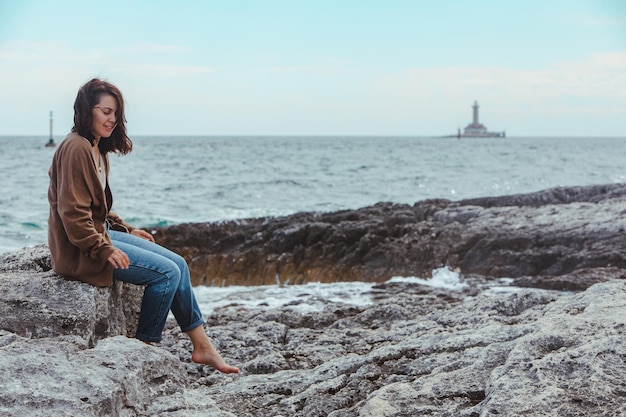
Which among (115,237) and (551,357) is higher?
(115,237)

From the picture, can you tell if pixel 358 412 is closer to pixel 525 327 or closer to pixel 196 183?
pixel 525 327

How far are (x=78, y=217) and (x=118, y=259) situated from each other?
0.39 meters

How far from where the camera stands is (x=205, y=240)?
14.8m

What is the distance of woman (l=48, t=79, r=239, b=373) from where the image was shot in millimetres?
4465

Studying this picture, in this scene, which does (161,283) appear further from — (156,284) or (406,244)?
(406,244)

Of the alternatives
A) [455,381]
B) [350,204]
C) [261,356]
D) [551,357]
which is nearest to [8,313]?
[261,356]

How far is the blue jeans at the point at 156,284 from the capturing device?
4.75 meters

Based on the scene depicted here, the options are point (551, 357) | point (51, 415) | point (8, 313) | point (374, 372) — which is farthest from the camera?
point (374, 372)

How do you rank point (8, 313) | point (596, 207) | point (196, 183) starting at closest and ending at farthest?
1. point (8, 313)
2. point (596, 207)
3. point (196, 183)

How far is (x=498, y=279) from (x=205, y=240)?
6.68 metres

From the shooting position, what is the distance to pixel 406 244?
13.2m

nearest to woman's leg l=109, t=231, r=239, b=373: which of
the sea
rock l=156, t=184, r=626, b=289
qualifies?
the sea

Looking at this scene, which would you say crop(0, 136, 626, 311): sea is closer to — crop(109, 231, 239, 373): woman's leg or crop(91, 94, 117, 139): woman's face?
crop(109, 231, 239, 373): woman's leg

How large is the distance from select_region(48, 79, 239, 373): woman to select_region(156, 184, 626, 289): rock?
7108 mm
